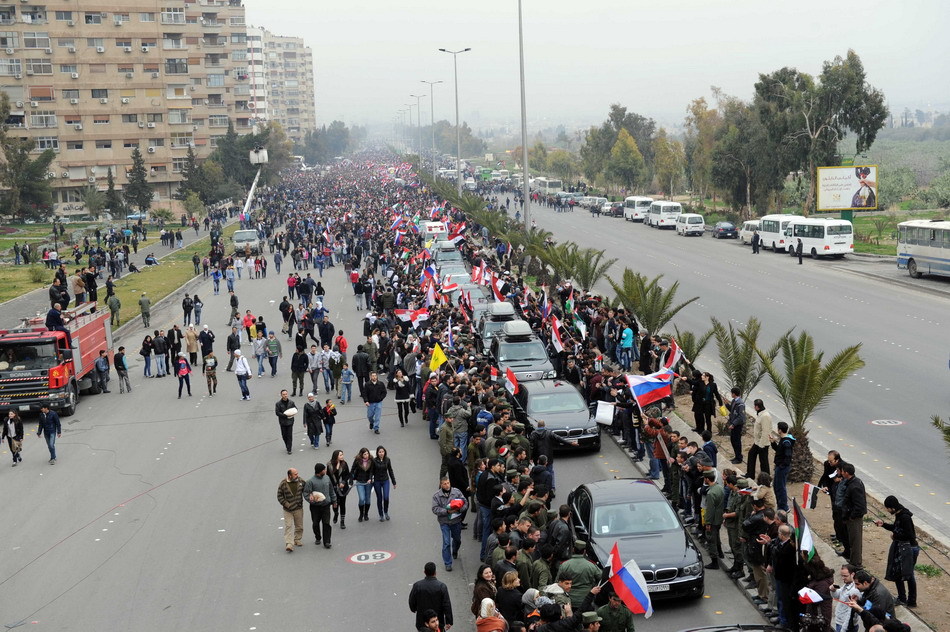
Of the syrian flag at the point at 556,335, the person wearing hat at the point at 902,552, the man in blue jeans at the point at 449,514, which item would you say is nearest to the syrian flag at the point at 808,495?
the person wearing hat at the point at 902,552

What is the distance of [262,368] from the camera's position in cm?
2780

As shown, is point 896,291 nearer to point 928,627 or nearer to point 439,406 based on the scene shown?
point 439,406

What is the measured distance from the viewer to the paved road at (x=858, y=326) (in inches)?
664

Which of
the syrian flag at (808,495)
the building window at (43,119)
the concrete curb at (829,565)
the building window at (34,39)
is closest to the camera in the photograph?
the concrete curb at (829,565)

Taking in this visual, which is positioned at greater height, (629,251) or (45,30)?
(45,30)

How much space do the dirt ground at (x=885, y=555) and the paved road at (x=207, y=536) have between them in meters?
1.75

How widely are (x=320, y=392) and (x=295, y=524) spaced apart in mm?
11181

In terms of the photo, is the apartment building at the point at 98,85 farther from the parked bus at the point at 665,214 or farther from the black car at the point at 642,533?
the black car at the point at 642,533

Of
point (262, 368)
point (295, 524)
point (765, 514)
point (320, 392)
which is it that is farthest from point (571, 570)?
point (262, 368)

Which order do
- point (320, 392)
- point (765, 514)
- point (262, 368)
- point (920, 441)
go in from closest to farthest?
1. point (765, 514)
2. point (920, 441)
3. point (320, 392)
4. point (262, 368)

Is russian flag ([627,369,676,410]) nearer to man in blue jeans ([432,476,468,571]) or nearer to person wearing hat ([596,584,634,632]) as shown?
man in blue jeans ([432,476,468,571])

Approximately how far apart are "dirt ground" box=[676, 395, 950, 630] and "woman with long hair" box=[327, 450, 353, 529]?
21.1ft

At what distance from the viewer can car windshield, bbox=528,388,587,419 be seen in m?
19.2

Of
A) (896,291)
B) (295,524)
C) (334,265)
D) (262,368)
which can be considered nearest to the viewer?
(295,524)
